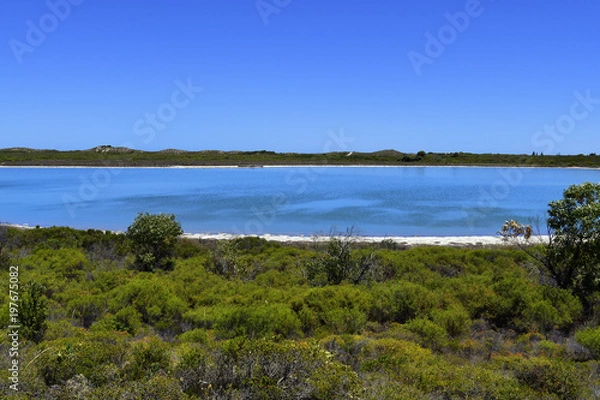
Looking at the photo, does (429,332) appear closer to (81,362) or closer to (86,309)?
(81,362)

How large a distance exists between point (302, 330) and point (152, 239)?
7738 millimetres

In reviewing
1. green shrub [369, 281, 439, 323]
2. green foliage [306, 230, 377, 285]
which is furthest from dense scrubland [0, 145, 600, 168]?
green shrub [369, 281, 439, 323]

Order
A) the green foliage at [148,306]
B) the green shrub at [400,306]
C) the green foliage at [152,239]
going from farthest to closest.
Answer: the green foliage at [152,239] < the green shrub at [400,306] < the green foliage at [148,306]

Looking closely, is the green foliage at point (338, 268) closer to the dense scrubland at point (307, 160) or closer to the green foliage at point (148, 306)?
the green foliage at point (148, 306)

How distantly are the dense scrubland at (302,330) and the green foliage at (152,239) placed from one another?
0.13 m

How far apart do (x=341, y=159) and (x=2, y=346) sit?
105m

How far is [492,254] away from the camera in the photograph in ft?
48.5

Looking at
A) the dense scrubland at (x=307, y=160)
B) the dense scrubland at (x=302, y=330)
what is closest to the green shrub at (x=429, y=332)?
the dense scrubland at (x=302, y=330)

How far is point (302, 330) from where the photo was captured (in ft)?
26.0

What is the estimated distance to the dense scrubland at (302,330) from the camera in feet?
16.1

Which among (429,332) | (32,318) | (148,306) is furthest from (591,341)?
(32,318)

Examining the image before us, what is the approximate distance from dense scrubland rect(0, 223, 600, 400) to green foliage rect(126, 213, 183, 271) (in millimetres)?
126

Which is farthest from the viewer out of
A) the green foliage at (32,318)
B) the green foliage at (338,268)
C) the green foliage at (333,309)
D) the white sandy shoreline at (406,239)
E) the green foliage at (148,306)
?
the white sandy shoreline at (406,239)

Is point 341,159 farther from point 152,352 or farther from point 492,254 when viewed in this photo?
point 152,352
